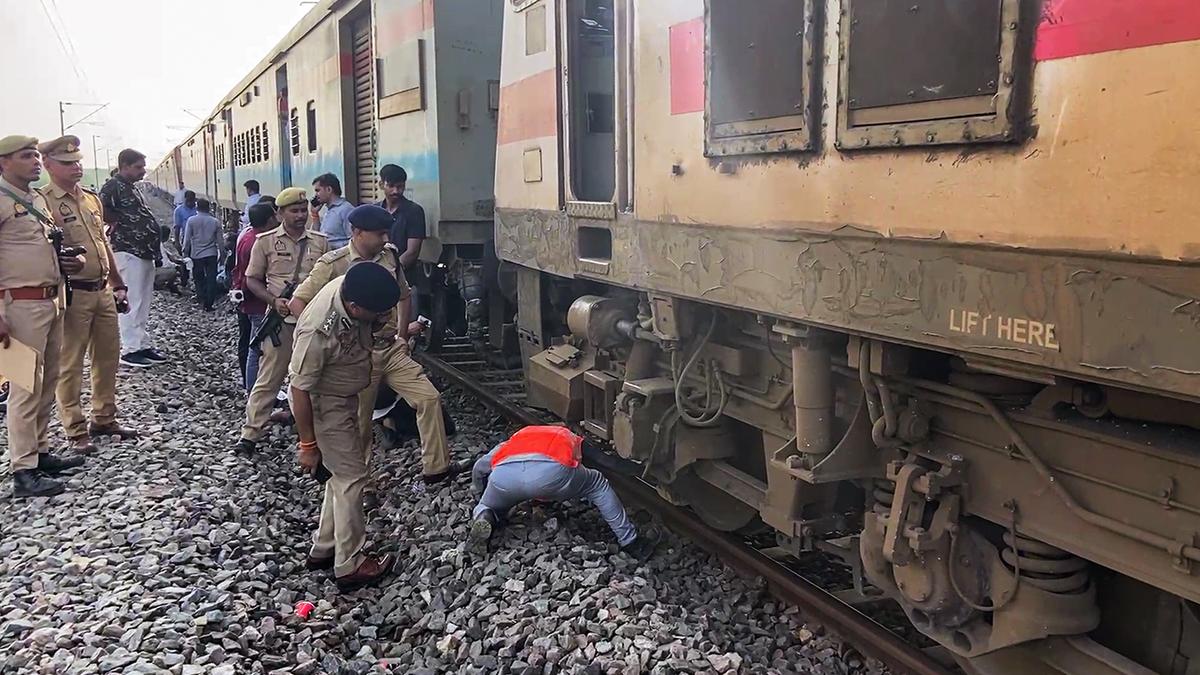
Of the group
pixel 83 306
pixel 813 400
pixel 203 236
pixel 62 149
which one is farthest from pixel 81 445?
pixel 203 236

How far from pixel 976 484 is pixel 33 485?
5.05 metres

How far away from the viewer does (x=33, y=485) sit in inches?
215

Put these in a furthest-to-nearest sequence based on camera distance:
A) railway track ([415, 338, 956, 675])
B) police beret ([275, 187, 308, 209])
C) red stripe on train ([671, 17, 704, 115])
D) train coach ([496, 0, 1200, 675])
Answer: police beret ([275, 187, 308, 209])
red stripe on train ([671, 17, 704, 115])
railway track ([415, 338, 956, 675])
train coach ([496, 0, 1200, 675])

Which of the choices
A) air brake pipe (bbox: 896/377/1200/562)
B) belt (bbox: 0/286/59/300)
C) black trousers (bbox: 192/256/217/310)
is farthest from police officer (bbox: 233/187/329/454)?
black trousers (bbox: 192/256/217/310)

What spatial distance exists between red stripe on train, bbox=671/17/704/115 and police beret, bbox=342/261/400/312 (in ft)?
4.77

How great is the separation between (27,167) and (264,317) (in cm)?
178

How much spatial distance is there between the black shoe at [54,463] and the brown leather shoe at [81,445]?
0.75ft

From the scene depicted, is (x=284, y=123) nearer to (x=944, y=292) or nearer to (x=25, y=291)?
(x=25, y=291)

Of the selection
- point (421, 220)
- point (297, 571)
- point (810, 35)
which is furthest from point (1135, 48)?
point (421, 220)

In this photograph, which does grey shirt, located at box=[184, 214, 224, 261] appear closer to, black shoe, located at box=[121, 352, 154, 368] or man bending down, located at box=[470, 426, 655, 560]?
black shoe, located at box=[121, 352, 154, 368]

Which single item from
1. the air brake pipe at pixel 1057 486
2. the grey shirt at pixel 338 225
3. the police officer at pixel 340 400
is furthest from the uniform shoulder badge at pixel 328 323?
the grey shirt at pixel 338 225

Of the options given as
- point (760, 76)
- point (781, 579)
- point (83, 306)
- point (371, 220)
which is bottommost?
point (781, 579)

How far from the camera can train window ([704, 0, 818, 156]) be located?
10.9 feet

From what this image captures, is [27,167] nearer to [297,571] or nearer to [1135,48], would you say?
[297,571]
